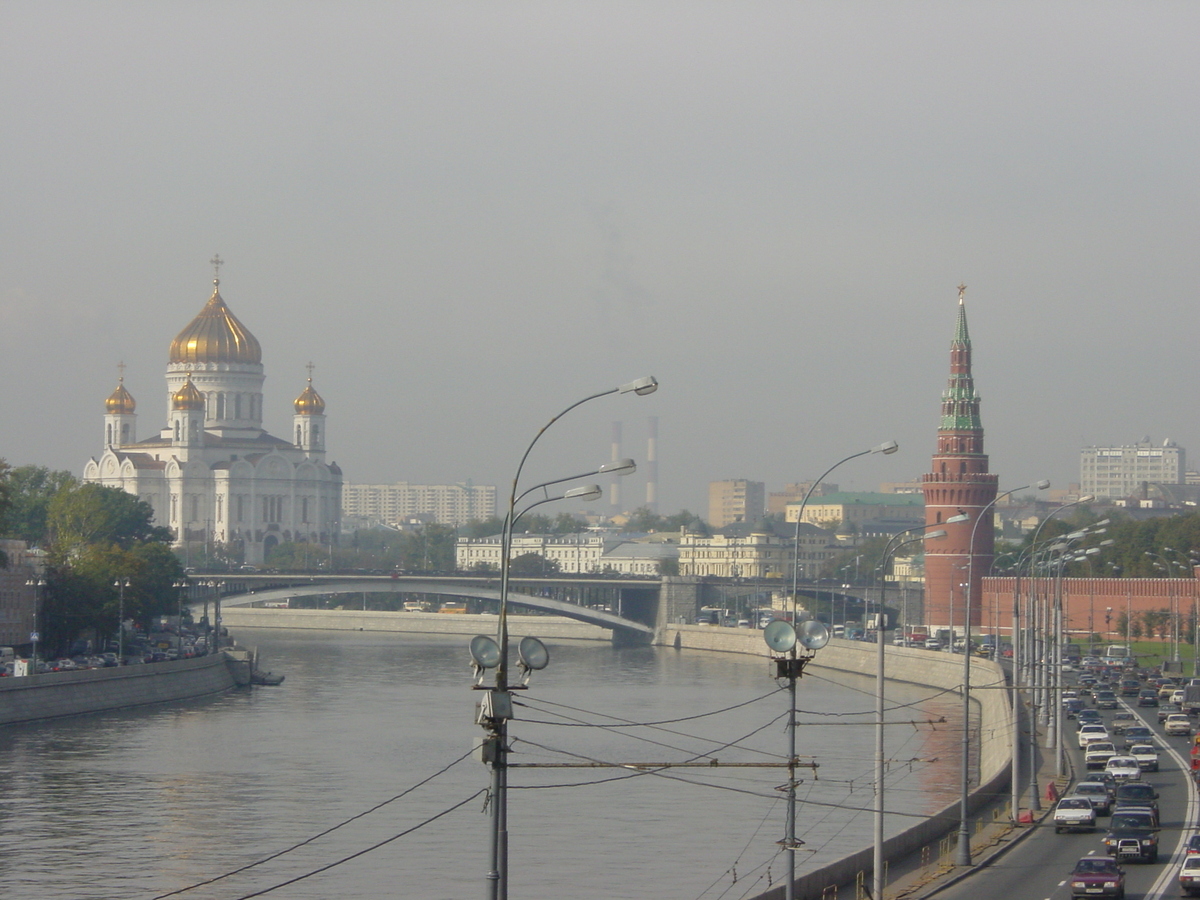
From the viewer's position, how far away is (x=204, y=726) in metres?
51.7

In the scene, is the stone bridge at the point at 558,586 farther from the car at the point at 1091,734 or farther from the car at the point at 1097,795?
the car at the point at 1097,795

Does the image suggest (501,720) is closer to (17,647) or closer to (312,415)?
(17,647)

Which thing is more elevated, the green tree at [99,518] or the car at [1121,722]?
the green tree at [99,518]

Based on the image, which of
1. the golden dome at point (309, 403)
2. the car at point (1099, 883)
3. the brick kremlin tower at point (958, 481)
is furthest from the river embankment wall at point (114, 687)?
→ the golden dome at point (309, 403)

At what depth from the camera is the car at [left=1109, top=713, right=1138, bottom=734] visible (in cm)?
4356

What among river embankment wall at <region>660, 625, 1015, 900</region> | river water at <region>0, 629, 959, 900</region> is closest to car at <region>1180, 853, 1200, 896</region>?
river embankment wall at <region>660, 625, 1015, 900</region>

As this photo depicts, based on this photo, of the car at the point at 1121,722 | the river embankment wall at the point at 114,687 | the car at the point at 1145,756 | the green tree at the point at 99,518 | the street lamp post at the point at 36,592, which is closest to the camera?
the car at the point at 1145,756

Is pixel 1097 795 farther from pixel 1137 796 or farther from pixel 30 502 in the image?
pixel 30 502

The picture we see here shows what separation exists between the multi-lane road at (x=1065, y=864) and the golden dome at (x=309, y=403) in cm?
11595

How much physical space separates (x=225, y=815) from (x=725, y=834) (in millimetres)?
8719

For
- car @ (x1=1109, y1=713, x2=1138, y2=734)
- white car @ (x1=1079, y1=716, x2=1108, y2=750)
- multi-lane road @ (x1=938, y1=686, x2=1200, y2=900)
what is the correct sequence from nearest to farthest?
→ multi-lane road @ (x1=938, y1=686, x2=1200, y2=900) → white car @ (x1=1079, y1=716, x2=1108, y2=750) → car @ (x1=1109, y1=713, x2=1138, y2=734)

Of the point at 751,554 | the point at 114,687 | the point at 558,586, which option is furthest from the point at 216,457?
the point at 114,687

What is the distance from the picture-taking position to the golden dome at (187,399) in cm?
13762

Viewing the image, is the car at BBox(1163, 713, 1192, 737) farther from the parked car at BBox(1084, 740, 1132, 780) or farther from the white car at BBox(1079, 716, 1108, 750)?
the parked car at BBox(1084, 740, 1132, 780)
